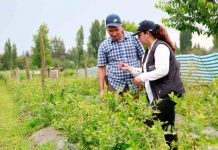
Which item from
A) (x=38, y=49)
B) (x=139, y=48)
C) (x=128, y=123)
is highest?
(x=38, y=49)

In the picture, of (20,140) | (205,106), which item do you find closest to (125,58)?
(205,106)

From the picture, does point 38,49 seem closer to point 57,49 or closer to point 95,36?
point 95,36

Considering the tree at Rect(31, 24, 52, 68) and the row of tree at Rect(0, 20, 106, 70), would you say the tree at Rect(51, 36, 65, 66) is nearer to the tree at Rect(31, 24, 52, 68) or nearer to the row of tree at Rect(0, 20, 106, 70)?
the row of tree at Rect(0, 20, 106, 70)

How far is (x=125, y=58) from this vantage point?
5918 mm

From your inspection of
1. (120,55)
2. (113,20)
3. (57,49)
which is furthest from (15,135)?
(57,49)

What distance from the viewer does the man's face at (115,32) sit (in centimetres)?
569

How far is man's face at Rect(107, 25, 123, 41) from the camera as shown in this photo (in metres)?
5.69

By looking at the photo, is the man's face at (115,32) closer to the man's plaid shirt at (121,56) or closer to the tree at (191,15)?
the man's plaid shirt at (121,56)

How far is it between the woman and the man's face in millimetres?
964

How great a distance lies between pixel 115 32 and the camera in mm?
5730

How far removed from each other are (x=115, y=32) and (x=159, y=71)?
140 centimetres

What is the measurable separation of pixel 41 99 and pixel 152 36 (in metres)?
6.80

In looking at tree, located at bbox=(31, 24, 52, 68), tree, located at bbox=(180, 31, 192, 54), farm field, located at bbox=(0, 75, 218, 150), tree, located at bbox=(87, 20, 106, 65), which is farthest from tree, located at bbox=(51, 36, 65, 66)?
farm field, located at bbox=(0, 75, 218, 150)

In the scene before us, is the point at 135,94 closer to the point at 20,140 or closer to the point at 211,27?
the point at 20,140
